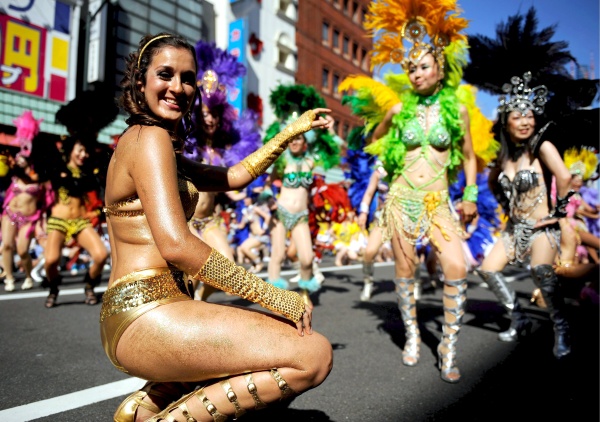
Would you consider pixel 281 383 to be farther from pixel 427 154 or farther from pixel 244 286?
pixel 427 154

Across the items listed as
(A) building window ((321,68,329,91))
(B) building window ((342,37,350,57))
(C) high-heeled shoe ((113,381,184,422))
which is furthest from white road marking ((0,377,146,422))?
(B) building window ((342,37,350,57))

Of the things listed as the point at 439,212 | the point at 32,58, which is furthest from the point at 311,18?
the point at 439,212

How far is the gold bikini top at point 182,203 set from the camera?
1895 millimetres

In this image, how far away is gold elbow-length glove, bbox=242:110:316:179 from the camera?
8.27ft

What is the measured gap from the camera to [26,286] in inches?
282

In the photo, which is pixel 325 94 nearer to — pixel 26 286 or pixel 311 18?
pixel 311 18

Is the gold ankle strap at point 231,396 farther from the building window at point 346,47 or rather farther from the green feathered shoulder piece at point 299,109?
the building window at point 346,47

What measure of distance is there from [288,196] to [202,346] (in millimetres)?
4277

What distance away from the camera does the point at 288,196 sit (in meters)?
5.98

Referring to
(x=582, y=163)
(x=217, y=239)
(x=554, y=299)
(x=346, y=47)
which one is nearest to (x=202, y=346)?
(x=217, y=239)

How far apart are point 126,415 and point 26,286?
612 centimetres

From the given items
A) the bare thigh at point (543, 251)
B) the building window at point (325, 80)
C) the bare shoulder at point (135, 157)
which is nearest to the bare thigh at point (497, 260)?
the bare thigh at point (543, 251)

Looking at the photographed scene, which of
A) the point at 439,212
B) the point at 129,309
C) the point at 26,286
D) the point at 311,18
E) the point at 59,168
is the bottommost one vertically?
the point at 26,286

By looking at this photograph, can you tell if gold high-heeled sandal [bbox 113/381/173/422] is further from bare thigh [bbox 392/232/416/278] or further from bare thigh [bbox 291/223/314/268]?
bare thigh [bbox 291/223/314/268]
